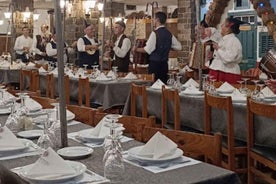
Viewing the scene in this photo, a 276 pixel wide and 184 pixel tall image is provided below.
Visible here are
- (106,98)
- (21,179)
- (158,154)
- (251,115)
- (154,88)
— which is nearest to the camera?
(21,179)

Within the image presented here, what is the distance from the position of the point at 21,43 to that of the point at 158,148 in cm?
942

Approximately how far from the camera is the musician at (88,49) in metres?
8.16

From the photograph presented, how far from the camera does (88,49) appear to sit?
8.20 m

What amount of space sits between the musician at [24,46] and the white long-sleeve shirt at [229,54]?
6.19 meters

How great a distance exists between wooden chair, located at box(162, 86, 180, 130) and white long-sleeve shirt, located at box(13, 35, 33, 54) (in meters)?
7.12

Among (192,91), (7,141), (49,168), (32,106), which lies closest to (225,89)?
(192,91)

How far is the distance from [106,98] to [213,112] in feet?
6.16

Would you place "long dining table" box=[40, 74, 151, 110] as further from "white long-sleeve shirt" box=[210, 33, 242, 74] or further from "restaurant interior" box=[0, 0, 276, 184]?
"white long-sleeve shirt" box=[210, 33, 242, 74]

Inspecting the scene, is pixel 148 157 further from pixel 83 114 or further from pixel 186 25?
pixel 186 25

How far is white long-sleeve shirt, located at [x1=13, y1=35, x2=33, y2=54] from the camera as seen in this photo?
10781 millimetres

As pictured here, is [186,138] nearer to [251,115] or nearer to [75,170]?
[75,170]

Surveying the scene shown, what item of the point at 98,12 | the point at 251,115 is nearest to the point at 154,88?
the point at 251,115

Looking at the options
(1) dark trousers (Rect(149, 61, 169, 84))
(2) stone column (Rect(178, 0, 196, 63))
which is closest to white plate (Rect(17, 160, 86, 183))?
(1) dark trousers (Rect(149, 61, 169, 84))

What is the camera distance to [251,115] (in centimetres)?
325
